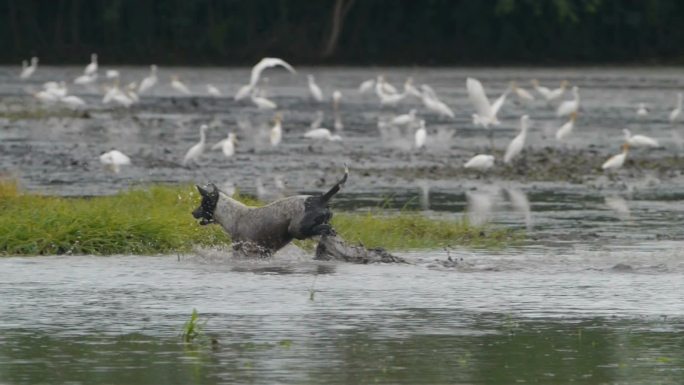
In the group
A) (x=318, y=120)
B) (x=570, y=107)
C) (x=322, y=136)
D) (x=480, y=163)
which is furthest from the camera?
(x=570, y=107)

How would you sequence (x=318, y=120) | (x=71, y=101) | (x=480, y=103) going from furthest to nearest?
(x=71, y=101), (x=318, y=120), (x=480, y=103)

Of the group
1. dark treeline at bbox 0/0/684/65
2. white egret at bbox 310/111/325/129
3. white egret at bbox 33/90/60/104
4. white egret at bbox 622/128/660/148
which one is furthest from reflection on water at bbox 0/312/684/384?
dark treeline at bbox 0/0/684/65

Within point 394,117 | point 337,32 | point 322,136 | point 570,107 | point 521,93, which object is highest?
point 322,136

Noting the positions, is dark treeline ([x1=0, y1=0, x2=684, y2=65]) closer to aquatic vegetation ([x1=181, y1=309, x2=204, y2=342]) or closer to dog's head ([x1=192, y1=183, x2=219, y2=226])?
dog's head ([x1=192, y1=183, x2=219, y2=226])

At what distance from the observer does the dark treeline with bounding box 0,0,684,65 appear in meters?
61.8

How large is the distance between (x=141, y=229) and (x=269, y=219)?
1417 mm

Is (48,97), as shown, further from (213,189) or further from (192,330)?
(192,330)

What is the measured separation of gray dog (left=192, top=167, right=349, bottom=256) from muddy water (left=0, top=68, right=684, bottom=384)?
23cm

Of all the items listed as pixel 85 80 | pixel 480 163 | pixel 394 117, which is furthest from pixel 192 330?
pixel 85 80

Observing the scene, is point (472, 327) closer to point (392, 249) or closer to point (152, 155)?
point (392, 249)

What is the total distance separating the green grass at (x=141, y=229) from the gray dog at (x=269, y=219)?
0.66 metres

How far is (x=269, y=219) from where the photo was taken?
44.2ft

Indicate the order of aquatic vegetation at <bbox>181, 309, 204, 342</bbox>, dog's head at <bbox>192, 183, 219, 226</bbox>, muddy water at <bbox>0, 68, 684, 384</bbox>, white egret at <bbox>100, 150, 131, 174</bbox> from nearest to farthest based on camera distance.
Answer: muddy water at <bbox>0, 68, 684, 384</bbox> < aquatic vegetation at <bbox>181, 309, 204, 342</bbox> < dog's head at <bbox>192, 183, 219, 226</bbox> < white egret at <bbox>100, 150, 131, 174</bbox>

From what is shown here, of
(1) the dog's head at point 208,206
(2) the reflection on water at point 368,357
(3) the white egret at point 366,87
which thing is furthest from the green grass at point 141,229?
(3) the white egret at point 366,87
